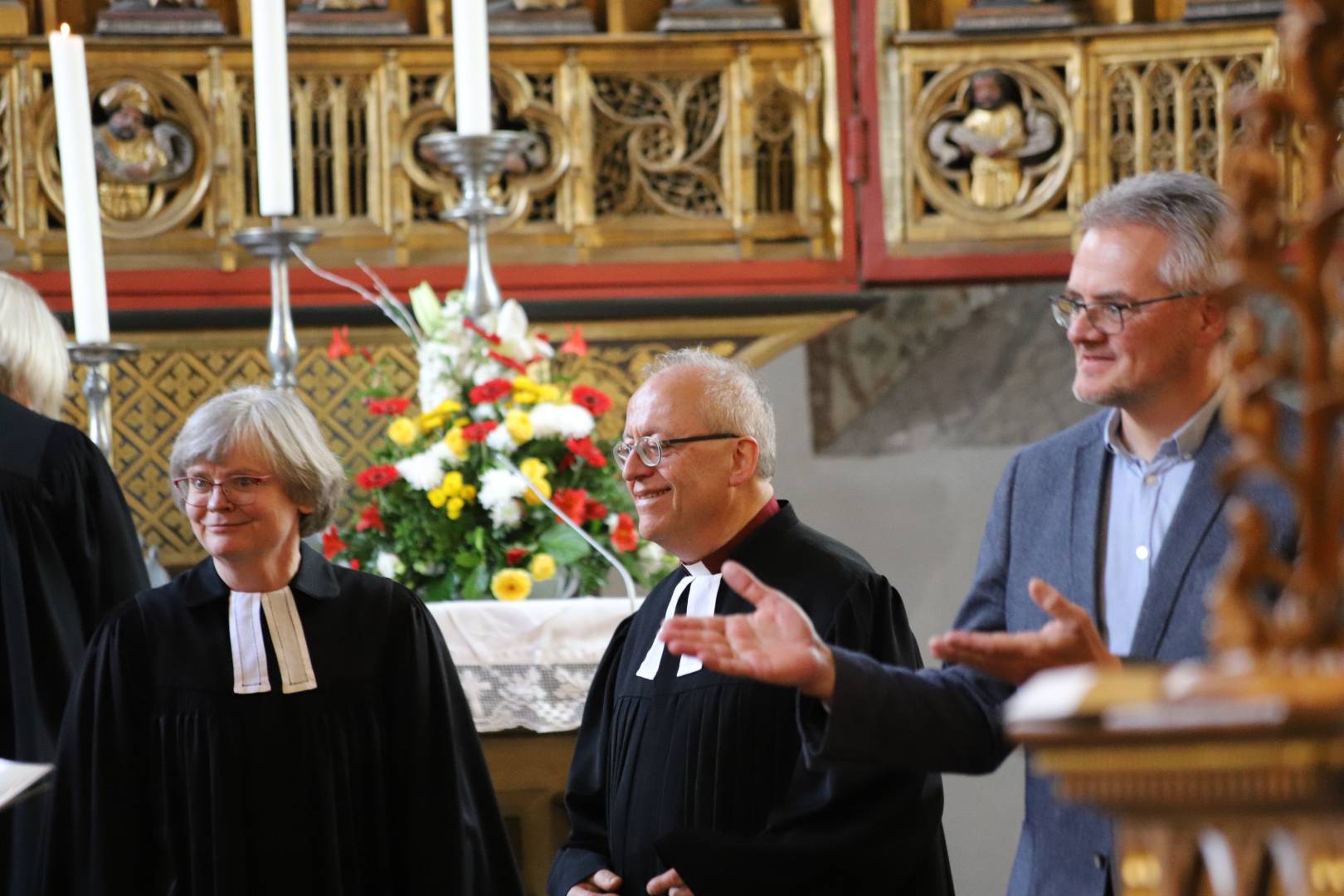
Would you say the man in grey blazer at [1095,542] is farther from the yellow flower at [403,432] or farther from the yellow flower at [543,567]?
the yellow flower at [403,432]

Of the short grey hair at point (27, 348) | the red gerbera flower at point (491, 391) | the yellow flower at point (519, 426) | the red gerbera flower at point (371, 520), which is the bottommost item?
the red gerbera flower at point (371, 520)

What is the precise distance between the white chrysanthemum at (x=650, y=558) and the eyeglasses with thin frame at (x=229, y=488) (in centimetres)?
150

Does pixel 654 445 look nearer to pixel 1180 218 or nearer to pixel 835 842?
pixel 835 842

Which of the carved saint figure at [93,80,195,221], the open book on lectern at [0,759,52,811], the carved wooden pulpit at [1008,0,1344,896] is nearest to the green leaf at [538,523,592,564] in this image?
the open book on lectern at [0,759,52,811]

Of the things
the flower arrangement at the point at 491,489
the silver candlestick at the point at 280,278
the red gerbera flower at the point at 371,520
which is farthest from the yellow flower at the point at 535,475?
the silver candlestick at the point at 280,278

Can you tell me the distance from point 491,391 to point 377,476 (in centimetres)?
35

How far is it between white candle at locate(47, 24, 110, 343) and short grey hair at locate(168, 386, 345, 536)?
1045mm

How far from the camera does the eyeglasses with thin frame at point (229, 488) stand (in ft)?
10.8

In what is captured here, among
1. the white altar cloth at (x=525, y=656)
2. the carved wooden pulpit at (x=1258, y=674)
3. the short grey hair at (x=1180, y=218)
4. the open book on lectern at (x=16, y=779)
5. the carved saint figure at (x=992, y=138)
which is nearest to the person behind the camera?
the carved wooden pulpit at (x=1258, y=674)

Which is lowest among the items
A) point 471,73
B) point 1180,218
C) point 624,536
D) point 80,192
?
point 624,536

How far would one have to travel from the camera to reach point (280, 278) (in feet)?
15.6

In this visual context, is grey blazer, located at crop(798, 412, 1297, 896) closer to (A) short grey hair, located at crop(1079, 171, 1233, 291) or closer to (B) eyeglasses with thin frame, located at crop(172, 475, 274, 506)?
(A) short grey hair, located at crop(1079, 171, 1233, 291)

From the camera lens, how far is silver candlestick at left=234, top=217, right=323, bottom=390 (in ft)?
15.2

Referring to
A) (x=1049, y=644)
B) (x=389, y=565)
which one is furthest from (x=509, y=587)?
(x=1049, y=644)
